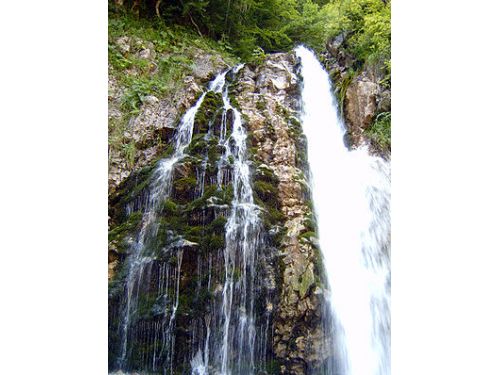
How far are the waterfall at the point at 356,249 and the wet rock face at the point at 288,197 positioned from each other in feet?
0.31

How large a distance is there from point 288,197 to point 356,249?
477mm

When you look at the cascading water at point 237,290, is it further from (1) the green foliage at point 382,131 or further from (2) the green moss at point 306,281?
(1) the green foliage at point 382,131

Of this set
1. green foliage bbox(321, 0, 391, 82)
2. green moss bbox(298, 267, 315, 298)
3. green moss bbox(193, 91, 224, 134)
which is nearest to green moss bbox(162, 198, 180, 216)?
green moss bbox(193, 91, 224, 134)

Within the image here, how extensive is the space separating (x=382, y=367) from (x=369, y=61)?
5.87ft

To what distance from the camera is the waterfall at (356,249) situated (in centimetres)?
201

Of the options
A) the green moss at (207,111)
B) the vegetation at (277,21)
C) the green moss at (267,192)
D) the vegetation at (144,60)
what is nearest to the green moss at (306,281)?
the green moss at (267,192)

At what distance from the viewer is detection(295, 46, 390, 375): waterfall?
2.01m

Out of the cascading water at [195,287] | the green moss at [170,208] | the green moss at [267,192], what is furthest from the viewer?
the green moss at [267,192]

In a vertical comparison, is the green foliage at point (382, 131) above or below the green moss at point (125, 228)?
above

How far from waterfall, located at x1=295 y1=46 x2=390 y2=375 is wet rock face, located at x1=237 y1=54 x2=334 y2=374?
0.31 feet

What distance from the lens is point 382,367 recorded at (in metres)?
2.04
